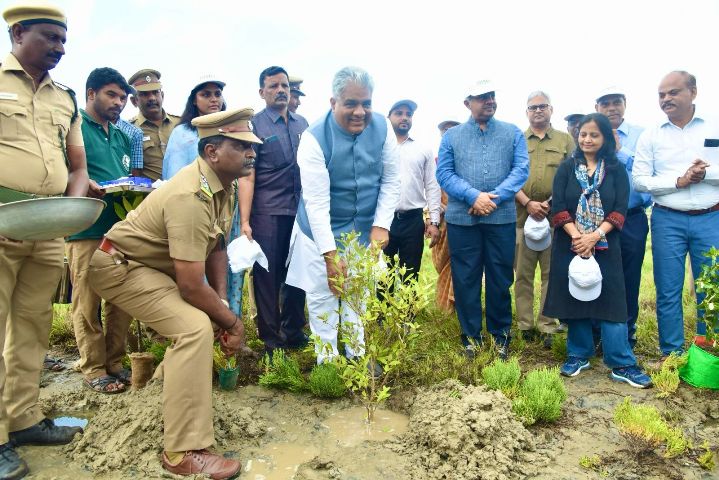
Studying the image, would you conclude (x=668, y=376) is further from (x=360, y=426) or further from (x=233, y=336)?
(x=233, y=336)

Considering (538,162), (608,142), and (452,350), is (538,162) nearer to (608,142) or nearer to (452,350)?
(608,142)

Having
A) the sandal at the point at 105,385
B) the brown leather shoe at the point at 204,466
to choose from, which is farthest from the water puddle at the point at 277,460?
the sandal at the point at 105,385

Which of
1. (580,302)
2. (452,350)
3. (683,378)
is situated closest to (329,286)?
(452,350)

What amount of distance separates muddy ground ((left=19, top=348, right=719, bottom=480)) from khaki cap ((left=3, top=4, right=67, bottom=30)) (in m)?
2.38

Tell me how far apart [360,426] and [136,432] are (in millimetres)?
1444

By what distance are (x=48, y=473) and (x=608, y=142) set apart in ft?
15.3

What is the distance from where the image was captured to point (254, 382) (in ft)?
14.4

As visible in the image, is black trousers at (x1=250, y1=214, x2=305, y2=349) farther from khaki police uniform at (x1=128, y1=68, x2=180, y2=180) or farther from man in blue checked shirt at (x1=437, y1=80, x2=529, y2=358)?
man in blue checked shirt at (x1=437, y1=80, x2=529, y2=358)

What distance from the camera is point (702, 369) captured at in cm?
408

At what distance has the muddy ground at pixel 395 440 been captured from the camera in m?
3.10

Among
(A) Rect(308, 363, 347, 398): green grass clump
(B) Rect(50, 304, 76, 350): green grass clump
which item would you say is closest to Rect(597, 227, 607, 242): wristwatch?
(A) Rect(308, 363, 347, 398): green grass clump

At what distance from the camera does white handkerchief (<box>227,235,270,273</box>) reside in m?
4.34

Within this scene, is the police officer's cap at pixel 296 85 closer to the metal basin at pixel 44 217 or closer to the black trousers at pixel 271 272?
the black trousers at pixel 271 272

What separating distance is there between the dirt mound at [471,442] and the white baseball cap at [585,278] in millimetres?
1312
